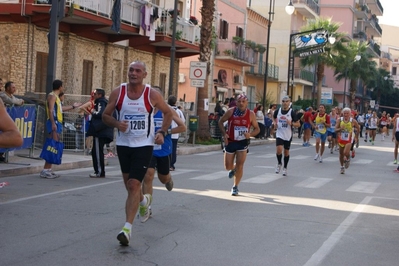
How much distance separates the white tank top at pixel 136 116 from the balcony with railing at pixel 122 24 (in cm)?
1584

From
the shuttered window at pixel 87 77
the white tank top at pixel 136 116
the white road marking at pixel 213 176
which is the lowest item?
the white road marking at pixel 213 176

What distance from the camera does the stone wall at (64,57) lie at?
24.7 m

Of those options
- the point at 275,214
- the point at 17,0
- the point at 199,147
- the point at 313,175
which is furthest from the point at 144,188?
the point at 199,147

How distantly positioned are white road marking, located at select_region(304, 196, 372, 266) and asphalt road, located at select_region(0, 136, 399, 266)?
12 mm

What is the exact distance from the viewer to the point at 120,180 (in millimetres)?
15055

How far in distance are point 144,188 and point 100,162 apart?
5652 mm

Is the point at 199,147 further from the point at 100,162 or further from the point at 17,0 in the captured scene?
the point at 100,162

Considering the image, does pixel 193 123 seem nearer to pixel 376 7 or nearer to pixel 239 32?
pixel 239 32

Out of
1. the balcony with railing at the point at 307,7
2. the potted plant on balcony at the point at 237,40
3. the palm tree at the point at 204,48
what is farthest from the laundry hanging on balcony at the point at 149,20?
the balcony with railing at the point at 307,7

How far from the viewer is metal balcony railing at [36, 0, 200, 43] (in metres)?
25.8

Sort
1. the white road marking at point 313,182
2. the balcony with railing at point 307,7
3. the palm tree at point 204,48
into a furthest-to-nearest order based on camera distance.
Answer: the balcony with railing at point 307,7 < the palm tree at point 204,48 < the white road marking at point 313,182

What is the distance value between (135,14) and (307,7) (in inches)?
1628

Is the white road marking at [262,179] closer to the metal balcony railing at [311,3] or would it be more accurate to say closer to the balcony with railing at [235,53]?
the balcony with railing at [235,53]

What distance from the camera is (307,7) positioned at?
6912cm
